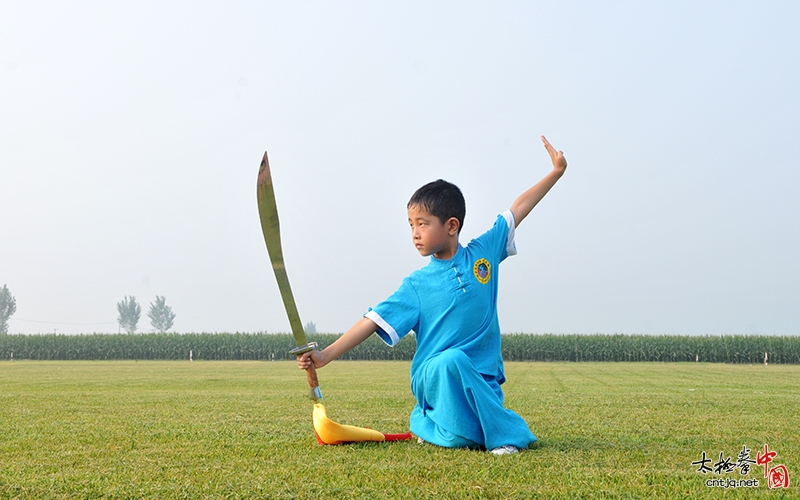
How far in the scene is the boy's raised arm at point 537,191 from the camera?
4.36 metres

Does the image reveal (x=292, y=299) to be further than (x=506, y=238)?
No

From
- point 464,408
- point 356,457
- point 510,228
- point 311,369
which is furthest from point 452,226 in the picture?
point 356,457

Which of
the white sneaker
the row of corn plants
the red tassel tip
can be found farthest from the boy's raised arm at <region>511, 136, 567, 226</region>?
the row of corn plants

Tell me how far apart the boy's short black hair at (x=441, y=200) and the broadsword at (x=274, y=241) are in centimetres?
81

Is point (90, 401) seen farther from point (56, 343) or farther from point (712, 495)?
point (56, 343)

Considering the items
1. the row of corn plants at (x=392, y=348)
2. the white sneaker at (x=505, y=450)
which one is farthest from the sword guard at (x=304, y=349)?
the row of corn plants at (x=392, y=348)

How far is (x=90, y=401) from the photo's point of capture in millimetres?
8102

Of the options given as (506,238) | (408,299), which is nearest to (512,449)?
(408,299)

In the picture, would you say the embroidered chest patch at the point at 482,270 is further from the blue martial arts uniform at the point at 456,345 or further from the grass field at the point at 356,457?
the grass field at the point at 356,457

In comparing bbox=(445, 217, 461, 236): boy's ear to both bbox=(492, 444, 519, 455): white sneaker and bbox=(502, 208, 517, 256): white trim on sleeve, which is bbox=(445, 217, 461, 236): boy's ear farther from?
bbox=(492, 444, 519, 455): white sneaker

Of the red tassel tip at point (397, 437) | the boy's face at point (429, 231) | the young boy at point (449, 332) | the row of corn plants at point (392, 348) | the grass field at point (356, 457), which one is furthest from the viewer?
the row of corn plants at point (392, 348)

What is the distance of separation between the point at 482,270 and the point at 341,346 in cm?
93

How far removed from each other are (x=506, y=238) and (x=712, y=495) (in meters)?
1.94

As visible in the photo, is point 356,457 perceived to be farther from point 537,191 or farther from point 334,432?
point 537,191
